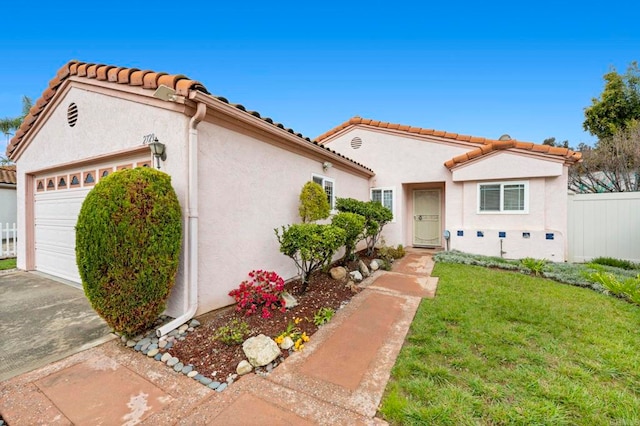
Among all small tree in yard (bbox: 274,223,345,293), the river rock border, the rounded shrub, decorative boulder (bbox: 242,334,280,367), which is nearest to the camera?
the river rock border

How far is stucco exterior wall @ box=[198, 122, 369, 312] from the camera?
178 inches

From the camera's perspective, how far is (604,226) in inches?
347

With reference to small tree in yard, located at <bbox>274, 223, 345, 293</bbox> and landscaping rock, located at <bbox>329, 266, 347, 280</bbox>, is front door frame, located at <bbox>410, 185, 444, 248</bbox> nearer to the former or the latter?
landscaping rock, located at <bbox>329, 266, 347, 280</bbox>

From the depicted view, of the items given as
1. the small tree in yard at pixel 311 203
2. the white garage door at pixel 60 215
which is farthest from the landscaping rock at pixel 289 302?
the white garage door at pixel 60 215

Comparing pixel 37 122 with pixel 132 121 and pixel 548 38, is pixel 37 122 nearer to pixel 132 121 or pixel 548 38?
pixel 132 121

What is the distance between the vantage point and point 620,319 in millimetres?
4414

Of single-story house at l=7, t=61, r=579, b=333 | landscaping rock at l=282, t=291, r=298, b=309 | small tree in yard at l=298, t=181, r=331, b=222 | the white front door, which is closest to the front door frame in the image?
the white front door

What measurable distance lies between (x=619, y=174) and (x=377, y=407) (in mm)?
16821

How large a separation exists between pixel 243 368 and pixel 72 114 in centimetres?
697

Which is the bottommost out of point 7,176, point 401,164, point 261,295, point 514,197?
point 261,295

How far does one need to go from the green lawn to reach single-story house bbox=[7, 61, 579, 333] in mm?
3522

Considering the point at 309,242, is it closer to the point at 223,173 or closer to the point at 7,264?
the point at 223,173

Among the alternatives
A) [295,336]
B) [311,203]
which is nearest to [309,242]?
[311,203]

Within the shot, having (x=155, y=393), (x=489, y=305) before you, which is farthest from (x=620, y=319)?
(x=155, y=393)
